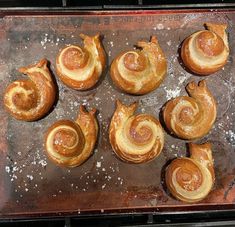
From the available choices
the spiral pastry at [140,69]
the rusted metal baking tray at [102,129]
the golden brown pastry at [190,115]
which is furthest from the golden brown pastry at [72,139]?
the golden brown pastry at [190,115]

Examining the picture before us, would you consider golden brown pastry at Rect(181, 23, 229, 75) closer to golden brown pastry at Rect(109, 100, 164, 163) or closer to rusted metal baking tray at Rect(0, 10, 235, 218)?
rusted metal baking tray at Rect(0, 10, 235, 218)

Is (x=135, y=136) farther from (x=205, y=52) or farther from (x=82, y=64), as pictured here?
(x=205, y=52)

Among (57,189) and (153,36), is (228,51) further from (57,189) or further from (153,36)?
(57,189)

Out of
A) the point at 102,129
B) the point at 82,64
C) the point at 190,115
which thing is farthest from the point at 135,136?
the point at 82,64

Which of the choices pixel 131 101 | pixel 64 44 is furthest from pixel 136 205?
pixel 64 44

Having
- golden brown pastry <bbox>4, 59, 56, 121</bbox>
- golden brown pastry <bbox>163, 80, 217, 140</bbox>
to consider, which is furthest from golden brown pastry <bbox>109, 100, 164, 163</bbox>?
golden brown pastry <bbox>4, 59, 56, 121</bbox>
